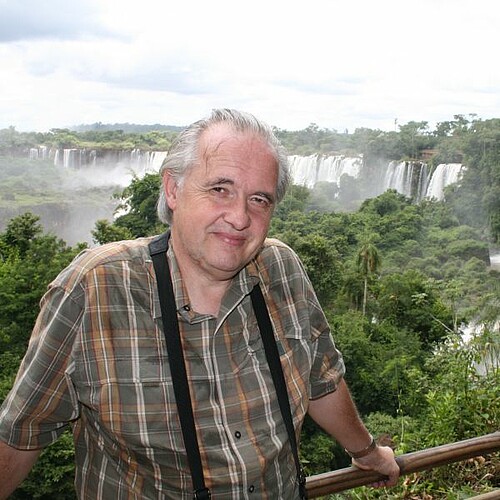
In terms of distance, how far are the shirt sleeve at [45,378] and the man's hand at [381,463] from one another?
0.51 meters

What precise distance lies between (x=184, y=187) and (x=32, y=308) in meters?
11.5

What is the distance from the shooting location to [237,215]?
2.71 feet

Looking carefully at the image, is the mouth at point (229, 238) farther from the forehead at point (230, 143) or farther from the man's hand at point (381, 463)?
the man's hand at point (381, 463)

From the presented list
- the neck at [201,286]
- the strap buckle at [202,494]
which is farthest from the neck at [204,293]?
the strap buckle at [202,494]

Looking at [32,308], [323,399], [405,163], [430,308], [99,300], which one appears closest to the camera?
[99,300]

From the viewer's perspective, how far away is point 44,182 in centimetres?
3731

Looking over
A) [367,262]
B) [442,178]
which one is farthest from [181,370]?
[442,178]

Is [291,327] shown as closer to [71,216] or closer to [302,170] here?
[302,170]

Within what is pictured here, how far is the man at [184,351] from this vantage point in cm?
78

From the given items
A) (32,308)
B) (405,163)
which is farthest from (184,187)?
(405,163)

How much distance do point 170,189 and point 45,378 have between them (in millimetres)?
286

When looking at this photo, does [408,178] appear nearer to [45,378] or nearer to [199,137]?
[199,137]

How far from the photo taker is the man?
0.78 m

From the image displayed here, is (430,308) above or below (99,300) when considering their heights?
below
